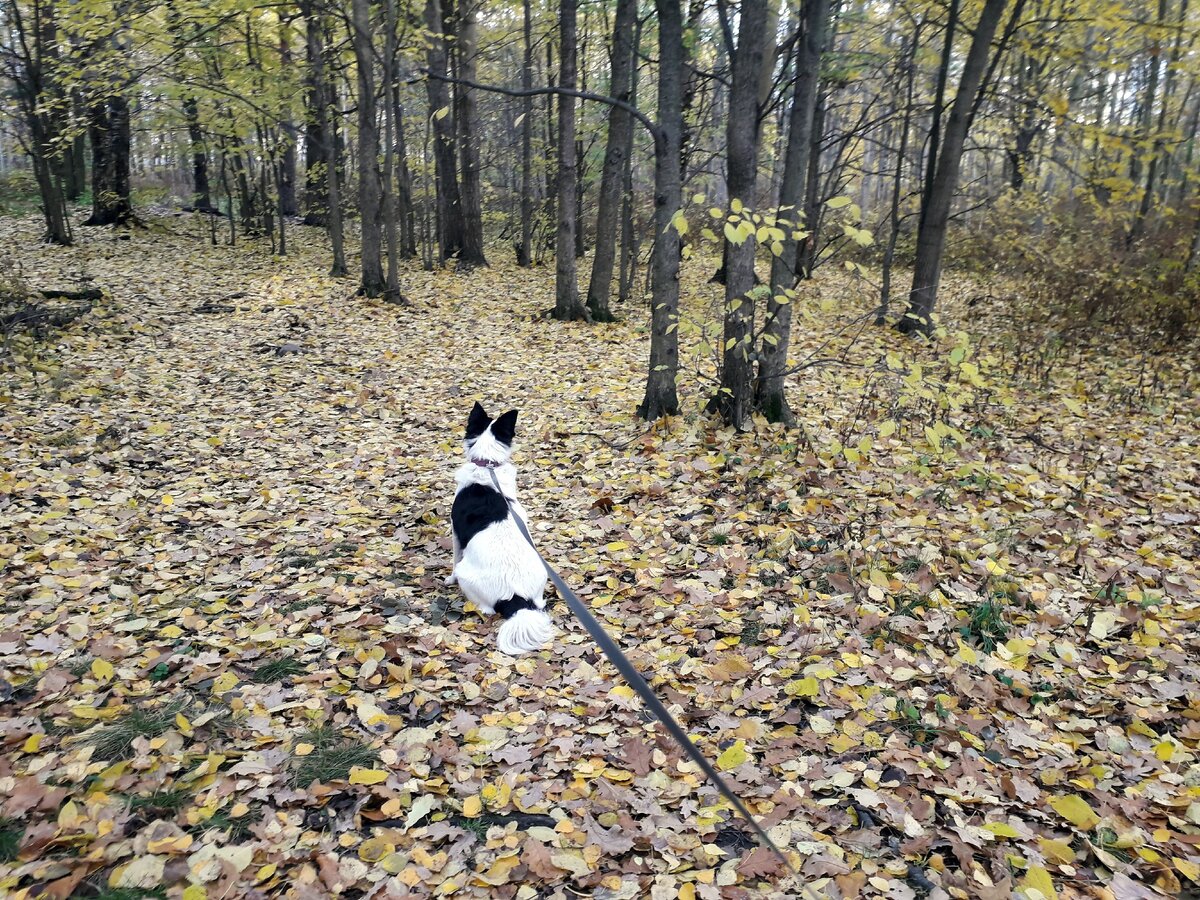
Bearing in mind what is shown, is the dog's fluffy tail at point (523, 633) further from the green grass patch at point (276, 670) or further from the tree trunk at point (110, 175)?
the tree trunk at point (110, 175)

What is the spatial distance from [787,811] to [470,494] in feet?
9.51

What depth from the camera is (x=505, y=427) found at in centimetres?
500

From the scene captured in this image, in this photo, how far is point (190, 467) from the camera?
6.92m

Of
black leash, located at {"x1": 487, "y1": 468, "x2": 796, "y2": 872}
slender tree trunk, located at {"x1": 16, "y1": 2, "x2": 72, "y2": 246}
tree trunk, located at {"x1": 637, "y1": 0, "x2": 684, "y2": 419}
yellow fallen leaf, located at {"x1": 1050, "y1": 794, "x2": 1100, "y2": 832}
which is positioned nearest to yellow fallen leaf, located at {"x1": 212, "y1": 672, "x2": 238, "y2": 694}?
black leash, located at {"x1": 487, "y1": 468, "x2": 796, "y2": 872}

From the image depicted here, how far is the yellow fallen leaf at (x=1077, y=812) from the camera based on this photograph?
2900 mm

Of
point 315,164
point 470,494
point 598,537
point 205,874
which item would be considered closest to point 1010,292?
point 598,537

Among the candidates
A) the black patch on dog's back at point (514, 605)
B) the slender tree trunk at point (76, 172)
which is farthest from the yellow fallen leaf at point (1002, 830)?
the slender tree trunk at point (76, 172)

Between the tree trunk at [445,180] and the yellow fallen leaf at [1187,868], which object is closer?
the yellow fallen leaf at [1187,868]

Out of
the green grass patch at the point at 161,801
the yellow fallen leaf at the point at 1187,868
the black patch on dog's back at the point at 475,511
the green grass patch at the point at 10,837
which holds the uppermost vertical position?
the black patch on dog's back at the point at 475,511

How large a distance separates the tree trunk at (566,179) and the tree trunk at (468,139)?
4402 millimetres

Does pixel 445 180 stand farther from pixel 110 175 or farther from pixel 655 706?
pixel 655 706

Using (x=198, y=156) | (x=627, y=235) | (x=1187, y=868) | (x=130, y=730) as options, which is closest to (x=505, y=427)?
(x=130, y=730)

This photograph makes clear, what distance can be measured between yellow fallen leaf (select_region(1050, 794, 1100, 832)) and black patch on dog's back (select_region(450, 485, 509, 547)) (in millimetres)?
3417

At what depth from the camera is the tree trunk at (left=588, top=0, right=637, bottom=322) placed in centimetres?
1050
